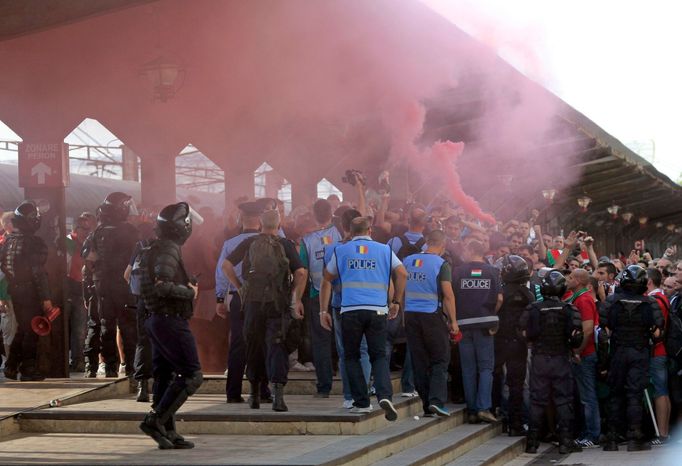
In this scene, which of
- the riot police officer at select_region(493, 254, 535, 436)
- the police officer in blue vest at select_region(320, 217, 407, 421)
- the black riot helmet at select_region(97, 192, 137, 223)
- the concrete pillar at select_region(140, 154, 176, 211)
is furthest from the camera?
the concrete pillar at select_region(140, 154, 176, 211)

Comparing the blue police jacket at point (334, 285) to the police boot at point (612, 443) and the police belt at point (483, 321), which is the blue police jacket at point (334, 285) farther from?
the police boot at point (612, 443)

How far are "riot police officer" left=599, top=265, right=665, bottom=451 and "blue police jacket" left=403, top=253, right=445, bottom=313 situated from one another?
6.83 ft

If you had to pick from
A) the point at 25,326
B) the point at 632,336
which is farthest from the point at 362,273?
the point at 25,326

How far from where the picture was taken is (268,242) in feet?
32.1

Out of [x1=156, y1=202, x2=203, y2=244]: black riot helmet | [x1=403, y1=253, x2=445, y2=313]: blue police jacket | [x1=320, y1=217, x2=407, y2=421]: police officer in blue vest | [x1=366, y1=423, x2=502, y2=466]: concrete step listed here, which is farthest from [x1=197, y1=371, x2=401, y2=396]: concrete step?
[x1=156, y1=202, x2=203, y2=244]: black riot helmet

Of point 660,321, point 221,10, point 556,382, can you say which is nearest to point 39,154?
point 221,10

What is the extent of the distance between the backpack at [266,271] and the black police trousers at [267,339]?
83 millimetres

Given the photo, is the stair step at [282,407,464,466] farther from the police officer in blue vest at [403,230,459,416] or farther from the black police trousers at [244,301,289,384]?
the black police trousers at [244,301,289,384]

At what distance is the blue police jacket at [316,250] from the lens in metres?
11.0

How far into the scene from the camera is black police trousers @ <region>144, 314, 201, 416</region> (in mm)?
8398

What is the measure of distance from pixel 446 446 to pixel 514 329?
2.16 metres

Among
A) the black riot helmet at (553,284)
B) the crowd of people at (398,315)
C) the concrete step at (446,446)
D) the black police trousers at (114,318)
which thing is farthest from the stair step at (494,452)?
the black police trousers at (114,318)

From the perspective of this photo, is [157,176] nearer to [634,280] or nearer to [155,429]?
[634,280]

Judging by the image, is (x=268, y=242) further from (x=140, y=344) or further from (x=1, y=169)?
(x=1, y=169)
